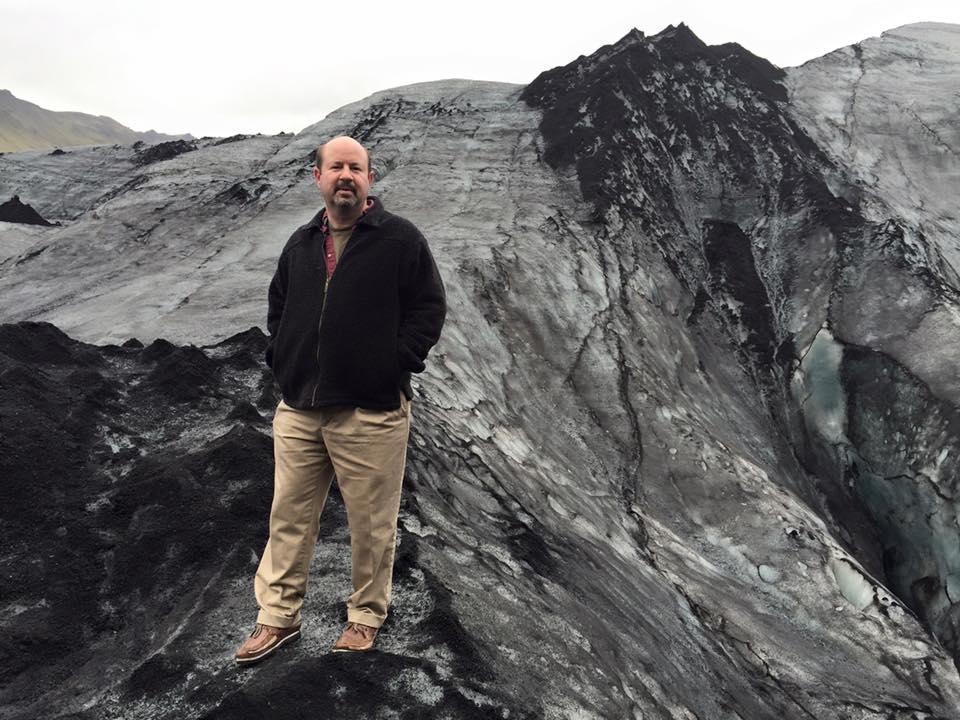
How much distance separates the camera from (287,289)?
331 centimetres

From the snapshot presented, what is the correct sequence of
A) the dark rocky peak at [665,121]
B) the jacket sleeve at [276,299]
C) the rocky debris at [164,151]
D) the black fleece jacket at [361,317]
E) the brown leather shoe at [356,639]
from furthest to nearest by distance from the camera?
the rocky debris at [164,151] → the dark rocky peak at [665,121] → the jacket sleeve at [276,299] → the brown leather shoe at [356,639] → the black fleece jacket at [361,317]

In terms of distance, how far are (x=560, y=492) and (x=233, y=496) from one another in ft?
11.5

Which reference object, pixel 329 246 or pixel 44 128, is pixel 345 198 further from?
pixel 44 128

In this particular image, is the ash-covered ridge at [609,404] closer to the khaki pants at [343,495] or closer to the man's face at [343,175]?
the khaki pants at [343,495]

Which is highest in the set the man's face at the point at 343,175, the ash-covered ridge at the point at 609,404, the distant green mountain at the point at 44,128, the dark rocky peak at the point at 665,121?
the distant green mountain at the point at 44,128

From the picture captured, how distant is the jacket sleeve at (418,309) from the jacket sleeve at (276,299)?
586 mm

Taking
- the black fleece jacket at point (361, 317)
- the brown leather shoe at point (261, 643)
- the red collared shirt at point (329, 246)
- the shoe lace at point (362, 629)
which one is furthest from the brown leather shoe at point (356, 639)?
the red collared shirt at point (329, 246)

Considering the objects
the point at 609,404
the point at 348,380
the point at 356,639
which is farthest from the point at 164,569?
the point at 609,404

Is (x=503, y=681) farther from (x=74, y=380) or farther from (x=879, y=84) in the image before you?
(x=879, y=84)

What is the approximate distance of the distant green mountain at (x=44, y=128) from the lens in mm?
120312

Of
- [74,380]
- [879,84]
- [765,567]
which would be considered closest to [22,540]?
[74,380]

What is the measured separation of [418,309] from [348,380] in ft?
1.32

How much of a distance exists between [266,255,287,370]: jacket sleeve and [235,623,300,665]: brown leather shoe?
1.09m

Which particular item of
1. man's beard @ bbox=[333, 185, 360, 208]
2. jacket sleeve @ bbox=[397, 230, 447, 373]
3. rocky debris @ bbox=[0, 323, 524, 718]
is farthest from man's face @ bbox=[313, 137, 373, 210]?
rocky debris @ bbox=[0, 323, 524, 718]
